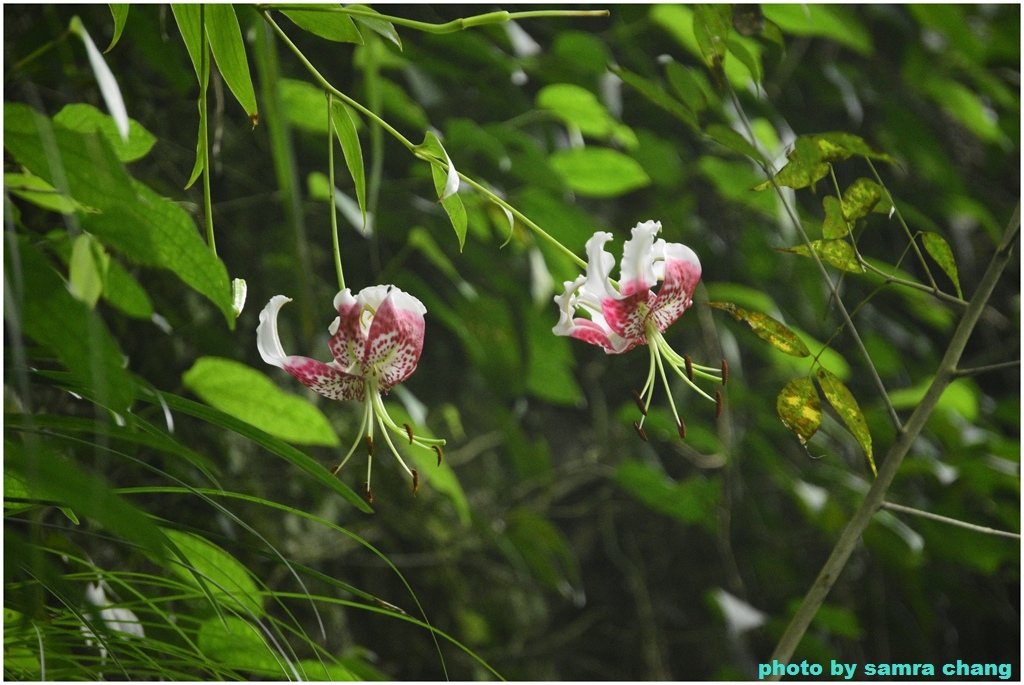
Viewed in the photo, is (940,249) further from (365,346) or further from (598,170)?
(598,170)

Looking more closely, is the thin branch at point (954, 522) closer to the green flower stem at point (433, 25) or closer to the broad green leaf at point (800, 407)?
the broad green leaf at point (800, 407)

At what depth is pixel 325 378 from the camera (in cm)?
29

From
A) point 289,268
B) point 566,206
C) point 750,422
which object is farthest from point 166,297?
point 750,422

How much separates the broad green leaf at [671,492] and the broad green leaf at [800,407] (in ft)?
1.35

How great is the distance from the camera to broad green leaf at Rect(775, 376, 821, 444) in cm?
28

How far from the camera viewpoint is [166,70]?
0.41m

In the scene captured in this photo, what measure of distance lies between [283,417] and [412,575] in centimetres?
31

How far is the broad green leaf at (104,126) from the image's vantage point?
1.10 ft

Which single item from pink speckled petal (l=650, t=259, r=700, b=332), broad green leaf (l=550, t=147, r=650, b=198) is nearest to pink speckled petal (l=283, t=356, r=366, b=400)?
pink speckled petal (l=650, t=259, r=700, b=332)

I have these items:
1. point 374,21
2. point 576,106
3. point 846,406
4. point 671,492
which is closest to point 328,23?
point 374,21

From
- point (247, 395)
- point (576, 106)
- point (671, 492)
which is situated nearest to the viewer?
point (247, 395)

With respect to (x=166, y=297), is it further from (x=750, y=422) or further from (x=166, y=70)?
(x=750, y=422)

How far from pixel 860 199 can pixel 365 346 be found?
182mm

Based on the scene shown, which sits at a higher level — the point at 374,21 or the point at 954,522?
the point at 374,21
